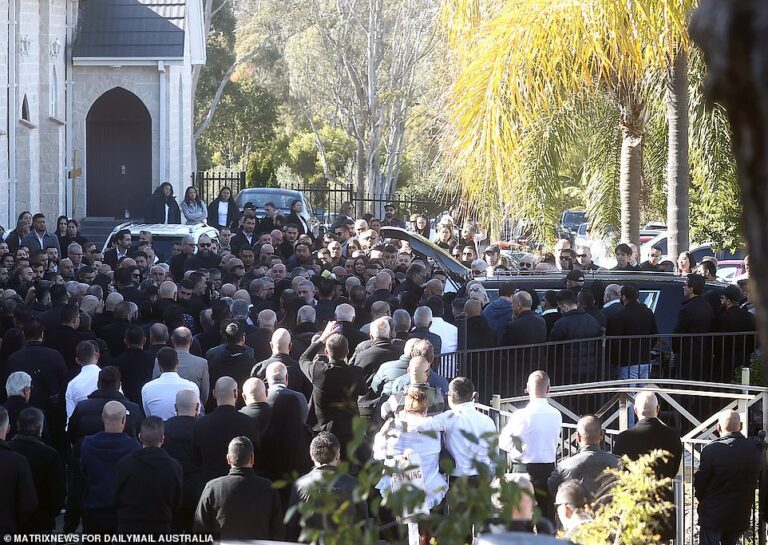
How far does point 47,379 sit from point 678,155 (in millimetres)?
10084

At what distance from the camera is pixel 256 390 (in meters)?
8.34

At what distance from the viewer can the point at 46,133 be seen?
27.3m

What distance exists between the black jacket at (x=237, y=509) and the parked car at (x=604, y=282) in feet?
23.6

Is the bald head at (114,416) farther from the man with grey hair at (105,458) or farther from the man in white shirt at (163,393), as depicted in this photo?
Answer: the man in white shirt at (163,393)

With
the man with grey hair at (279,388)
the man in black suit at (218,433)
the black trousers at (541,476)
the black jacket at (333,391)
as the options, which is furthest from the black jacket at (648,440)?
the man in black suit at (218,433)

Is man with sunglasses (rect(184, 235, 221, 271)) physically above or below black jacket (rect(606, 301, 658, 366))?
above

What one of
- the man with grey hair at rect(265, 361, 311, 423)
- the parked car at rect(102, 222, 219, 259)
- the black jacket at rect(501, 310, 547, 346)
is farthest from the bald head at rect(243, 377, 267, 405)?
the parked car at rect(102, 222, 219, 259)

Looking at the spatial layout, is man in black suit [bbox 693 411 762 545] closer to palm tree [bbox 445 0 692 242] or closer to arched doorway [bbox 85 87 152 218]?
palm tree [bbox 445 0 692 242]

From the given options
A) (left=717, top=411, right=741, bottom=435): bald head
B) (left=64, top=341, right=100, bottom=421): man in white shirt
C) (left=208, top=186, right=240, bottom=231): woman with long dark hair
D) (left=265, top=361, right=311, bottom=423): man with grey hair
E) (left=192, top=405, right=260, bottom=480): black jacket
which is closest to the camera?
(left=192, top=405, right=260, bottom=480): black jacket

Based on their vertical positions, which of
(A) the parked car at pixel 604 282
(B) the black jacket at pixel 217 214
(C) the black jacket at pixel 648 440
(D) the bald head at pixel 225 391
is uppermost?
(B) the black jacket at pixel 217 214

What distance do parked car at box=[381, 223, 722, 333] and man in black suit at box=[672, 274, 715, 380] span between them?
55cm

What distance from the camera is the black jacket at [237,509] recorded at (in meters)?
6.79

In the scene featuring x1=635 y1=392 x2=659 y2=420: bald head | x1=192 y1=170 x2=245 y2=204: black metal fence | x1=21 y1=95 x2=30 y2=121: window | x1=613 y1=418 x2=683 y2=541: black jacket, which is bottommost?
x1=613 y1=418 x2=683 y2=541: black jacket

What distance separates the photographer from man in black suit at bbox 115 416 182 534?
7.11 meters
